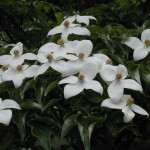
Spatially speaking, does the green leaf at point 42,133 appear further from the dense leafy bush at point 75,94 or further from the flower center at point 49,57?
the flower center at point 49,57

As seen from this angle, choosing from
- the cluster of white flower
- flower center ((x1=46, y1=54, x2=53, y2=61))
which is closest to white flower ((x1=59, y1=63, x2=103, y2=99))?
the cluster of white flower

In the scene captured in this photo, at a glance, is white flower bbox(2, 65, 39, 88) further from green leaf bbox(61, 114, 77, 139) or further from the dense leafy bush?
green leaf bbox(61, 114, 77, 139)

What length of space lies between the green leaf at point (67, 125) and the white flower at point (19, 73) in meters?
0.20

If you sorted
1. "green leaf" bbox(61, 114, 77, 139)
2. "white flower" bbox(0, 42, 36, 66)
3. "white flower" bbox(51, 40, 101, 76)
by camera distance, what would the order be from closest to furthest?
"green leaf" bbox(61, 114, 77, 139) < "white flower" bbox(51, 40, 101, 76) < "white flower" bbox(0, 42, 36, 66)

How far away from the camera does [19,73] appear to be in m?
1.04

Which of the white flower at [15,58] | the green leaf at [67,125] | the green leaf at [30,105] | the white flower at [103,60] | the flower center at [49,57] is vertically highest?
the flower center at [49,57]

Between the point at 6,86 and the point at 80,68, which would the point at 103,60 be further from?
the point at 6,86

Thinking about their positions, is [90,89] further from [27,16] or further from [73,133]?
[27,16]

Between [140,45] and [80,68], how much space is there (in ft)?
0.76

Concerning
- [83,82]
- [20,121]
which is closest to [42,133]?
[20,121]

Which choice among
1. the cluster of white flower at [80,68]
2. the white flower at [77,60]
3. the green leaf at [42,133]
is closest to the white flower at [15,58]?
A: the cluster of white flower at [80,68]

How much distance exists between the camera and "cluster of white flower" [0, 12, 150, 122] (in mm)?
919

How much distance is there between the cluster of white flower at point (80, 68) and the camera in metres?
0.92

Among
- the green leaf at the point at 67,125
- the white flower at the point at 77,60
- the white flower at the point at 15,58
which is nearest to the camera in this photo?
the green leaf at the point at 67,125
